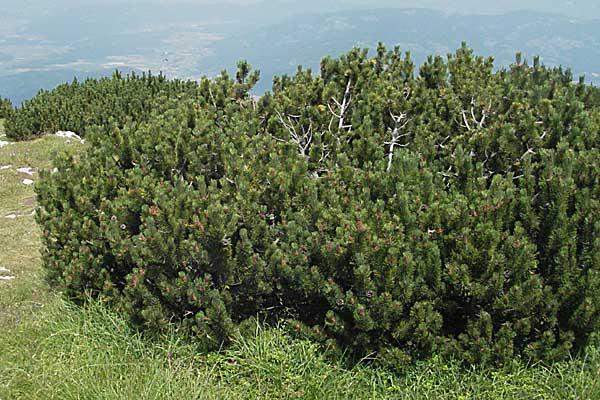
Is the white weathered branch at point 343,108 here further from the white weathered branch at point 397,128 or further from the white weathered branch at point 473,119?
the white weathered branch at point 473,119

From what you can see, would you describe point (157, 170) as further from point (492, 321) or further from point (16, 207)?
point (16, 207)

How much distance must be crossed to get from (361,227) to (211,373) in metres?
1.94

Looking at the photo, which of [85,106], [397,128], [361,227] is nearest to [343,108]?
[397,128]

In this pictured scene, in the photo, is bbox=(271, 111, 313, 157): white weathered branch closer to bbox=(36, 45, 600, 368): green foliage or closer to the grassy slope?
bbox=(36, 45, 600, 368): green foliage

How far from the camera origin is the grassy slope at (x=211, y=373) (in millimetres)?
4797

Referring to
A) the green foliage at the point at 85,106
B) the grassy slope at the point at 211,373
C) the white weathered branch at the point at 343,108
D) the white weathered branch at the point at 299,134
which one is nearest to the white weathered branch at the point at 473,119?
the white weathered branch at the point at 343,108

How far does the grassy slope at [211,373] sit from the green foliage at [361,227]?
0.58 ft

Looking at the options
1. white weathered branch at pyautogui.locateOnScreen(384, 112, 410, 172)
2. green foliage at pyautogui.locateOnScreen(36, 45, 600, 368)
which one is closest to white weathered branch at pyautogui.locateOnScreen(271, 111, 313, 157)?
green foliage at pyautogui.locateOnScreen(36, 45, 600, 368)

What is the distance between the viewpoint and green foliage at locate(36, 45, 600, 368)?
4805 mm

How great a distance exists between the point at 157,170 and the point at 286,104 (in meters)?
1.97

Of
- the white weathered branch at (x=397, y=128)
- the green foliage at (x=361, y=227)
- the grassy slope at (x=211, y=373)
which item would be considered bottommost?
the grassy slope at (x=211, y=373)

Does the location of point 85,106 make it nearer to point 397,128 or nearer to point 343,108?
point 343,108

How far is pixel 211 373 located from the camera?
5.16 meters

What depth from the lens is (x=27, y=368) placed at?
5.36 meters
